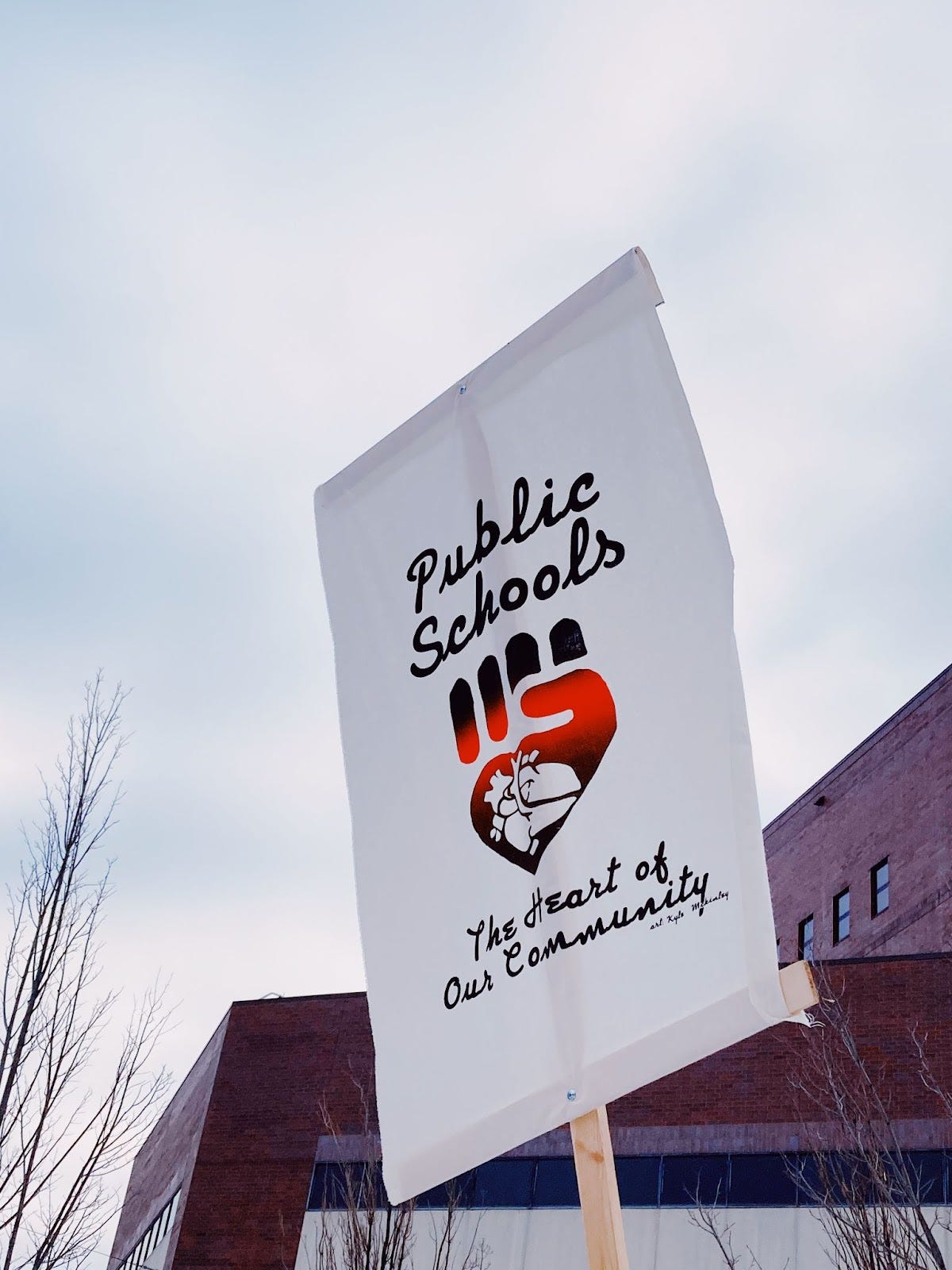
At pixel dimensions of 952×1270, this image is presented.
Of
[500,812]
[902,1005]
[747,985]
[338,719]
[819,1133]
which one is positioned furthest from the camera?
[902,1005]

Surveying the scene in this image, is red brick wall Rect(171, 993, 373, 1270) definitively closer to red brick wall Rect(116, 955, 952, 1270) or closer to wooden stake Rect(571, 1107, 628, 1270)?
red brick wall Rect(116, 955, 952, 1270)

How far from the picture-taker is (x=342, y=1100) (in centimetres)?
2039

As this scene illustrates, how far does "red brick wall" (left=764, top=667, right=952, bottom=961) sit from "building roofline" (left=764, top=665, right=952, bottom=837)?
3 cm

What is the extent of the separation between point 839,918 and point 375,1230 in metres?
17.1

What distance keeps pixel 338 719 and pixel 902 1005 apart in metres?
17.2

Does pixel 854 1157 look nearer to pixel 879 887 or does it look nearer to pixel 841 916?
pixel 879 887

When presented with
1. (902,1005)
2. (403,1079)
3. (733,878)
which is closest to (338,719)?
(403,1079)

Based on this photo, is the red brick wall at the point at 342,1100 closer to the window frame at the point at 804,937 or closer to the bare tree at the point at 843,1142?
the bare tree at the point at 843,1142

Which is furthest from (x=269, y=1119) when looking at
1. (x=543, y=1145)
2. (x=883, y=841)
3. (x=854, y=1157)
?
(x=883, y=841)

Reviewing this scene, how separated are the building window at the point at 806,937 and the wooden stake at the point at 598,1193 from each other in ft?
97.3

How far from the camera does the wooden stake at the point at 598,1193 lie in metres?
2.74

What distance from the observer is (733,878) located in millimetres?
2865

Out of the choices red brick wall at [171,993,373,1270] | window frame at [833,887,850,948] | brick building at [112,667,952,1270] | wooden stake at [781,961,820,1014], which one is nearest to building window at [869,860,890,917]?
window frame at [833,887,850,948]

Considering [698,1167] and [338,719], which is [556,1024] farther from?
[698,1167]
